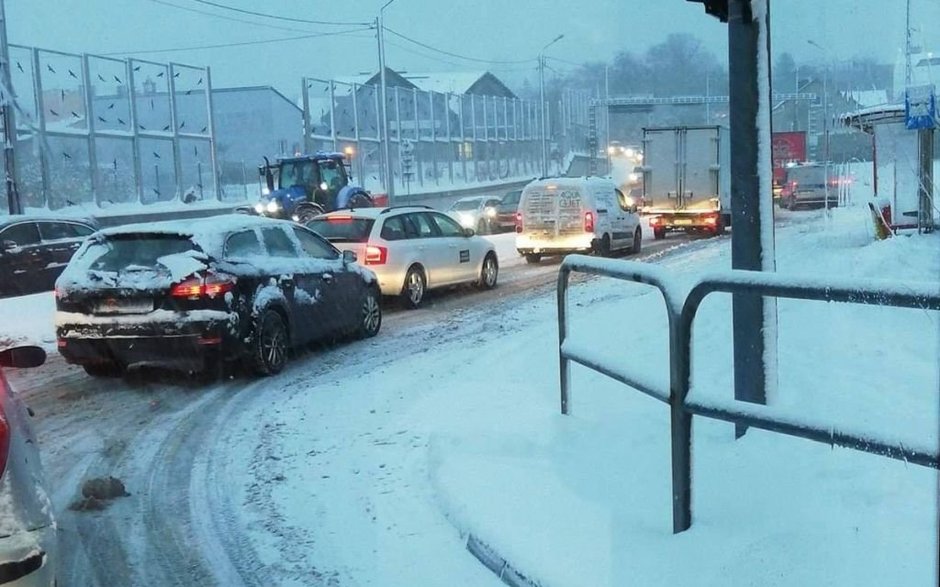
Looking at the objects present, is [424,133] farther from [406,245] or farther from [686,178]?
[406,245]

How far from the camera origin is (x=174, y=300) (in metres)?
9.17

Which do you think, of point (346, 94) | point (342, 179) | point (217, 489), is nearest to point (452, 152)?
point (346, 94)

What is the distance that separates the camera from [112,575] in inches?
198

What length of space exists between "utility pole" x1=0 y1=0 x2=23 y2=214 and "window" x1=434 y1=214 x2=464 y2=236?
1051 cm

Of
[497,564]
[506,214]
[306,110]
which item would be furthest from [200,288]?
[306,110]

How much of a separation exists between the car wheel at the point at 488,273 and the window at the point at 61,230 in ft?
27.7

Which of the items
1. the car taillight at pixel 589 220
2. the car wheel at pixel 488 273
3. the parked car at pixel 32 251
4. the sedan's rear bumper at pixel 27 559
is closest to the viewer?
the sedan's rear bumper at pixel 27 559

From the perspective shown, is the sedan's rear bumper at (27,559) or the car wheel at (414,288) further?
the car wheel at (414,288)

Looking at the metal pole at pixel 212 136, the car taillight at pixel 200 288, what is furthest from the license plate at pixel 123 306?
the metal pole at pixel 212 136

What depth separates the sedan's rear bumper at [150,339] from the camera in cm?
916

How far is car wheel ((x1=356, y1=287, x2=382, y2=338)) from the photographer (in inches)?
483

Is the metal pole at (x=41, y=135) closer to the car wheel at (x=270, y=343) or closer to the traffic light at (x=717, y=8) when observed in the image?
the car wheel at (x=270, y=343)

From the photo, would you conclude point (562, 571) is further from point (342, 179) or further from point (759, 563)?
point (342, 179)

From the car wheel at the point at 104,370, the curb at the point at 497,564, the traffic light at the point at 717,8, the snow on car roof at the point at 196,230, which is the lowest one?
the curb at the point at 497,564
